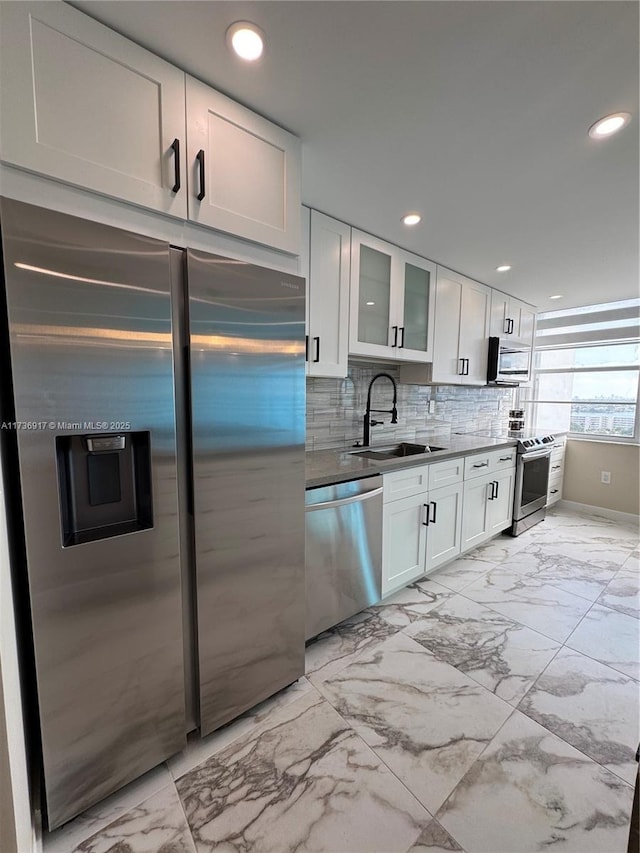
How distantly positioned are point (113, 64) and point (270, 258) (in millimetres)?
683

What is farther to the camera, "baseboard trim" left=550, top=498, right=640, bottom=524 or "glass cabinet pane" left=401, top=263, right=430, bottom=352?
"baseboard trim" left=550, top=498, right=640, bottom=524

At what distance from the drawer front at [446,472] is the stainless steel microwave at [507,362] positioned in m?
1.29

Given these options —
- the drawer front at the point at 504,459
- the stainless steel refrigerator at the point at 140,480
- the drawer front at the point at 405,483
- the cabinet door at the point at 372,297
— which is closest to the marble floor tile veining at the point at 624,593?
the drawer front at the point at 504,459

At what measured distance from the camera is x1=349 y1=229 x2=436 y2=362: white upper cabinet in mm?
2256

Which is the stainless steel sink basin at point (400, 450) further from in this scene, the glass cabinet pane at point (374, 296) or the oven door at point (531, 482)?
the oven door at point (531, 482)

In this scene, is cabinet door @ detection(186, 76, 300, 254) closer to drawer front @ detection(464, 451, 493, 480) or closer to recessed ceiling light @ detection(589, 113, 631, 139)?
recessed ceiling light @ detection(589, 113, 631, 139)

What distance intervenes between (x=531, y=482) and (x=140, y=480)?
3.62 metres

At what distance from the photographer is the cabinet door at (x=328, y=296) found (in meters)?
2.00

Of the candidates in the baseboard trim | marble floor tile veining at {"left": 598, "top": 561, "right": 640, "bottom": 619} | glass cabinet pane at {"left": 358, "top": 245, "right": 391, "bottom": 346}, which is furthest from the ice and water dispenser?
the baseboard trim

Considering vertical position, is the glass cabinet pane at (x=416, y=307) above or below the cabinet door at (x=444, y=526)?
above

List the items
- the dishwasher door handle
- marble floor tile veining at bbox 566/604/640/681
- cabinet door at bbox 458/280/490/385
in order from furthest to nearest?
cabinet door at bbox 458/280/490/385 < marble floor tile veining at bbox 566/604/640/681 < the dishwasher door handle

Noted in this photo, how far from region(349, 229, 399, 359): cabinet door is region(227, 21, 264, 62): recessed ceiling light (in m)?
1.17

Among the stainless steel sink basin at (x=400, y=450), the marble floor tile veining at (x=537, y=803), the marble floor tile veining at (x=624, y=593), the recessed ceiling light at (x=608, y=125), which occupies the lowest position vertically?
the marble floor tile veining at (x=624, y=593)

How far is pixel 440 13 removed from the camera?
985 mm
